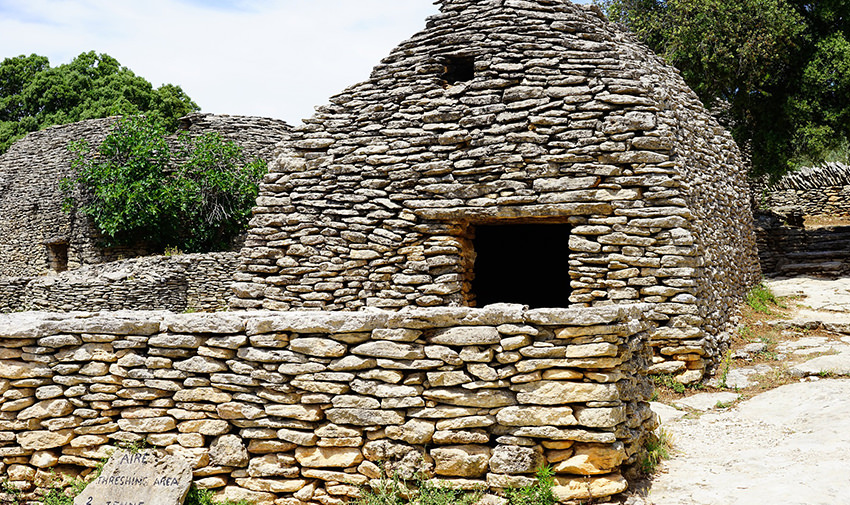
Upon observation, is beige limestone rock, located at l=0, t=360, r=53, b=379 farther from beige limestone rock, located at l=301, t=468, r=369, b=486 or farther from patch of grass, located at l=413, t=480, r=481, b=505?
patch of grass, located at l=413, t=480, r=481, b=505

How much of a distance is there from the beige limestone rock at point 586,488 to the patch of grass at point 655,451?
571 mm

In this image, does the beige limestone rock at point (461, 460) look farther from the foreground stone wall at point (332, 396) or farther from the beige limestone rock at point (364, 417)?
the beige limestone rock at point (364, 417)

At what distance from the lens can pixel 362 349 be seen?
4105 mm

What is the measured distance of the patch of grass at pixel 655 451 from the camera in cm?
430

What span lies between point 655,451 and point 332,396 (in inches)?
92.1

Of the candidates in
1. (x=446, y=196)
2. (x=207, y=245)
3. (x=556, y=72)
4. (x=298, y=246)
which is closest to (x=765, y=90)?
(x=556, y=72)

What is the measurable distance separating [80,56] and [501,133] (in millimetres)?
32231

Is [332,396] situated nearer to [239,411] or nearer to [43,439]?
[239,411]

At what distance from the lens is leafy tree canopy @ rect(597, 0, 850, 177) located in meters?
14.9

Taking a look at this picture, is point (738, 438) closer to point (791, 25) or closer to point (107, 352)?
point (107, 352)

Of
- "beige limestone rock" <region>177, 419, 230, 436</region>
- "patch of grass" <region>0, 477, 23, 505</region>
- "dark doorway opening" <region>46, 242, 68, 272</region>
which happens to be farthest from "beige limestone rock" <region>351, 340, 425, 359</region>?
"dark doorway opening" <region>46, 242, 68, 272</region>

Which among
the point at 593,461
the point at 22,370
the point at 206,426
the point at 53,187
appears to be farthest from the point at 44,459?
the point at 53,187

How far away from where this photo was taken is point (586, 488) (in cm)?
378

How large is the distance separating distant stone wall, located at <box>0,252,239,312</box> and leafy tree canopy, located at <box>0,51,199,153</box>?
1793cm
